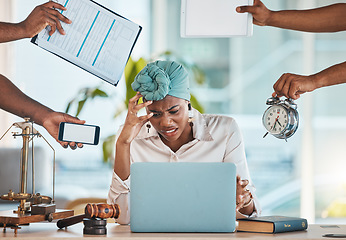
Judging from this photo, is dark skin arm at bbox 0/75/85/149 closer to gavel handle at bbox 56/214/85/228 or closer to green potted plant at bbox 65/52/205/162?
gavel handle at bbox 56/214/85/228

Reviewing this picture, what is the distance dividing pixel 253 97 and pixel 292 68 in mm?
489

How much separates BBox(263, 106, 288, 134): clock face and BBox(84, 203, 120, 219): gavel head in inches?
28.8

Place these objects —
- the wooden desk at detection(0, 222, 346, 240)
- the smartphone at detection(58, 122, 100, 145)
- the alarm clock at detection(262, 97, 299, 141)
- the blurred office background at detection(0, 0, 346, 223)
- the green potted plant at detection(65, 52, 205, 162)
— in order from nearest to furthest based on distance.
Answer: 1. the wooden desk at detection(0, 222, 346, 240)
2. the smartphone at detection(58, 122, 100, 145)
3. the alarm clock at detection(262, 97, 299, 141)
4. the green potted plant at detection(65, 52, 205, 162)
5. the blurred office background at detection(0, 0, 346, 223)

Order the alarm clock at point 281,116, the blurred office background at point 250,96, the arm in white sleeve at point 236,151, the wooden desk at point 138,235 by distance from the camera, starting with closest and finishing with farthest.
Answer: the wooden desk at point 138,235 → the alarm clock at point 281,116 → the arm in white sleeve at point 236,151 → the blurred office background at point 250,96

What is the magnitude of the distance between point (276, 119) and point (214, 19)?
19.7 inches

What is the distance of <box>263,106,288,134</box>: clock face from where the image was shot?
209 cm

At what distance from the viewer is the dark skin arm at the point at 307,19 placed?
2250 mm

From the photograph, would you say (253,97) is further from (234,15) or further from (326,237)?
(326,237)

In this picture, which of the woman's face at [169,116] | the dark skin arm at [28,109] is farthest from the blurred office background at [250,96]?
the woman's face at [169,116]

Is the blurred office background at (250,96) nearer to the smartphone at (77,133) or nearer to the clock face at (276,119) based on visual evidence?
the clock face at (276,119)

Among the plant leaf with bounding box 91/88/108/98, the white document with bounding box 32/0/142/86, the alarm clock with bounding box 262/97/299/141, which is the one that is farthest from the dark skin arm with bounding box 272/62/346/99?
the plant leaf with bounding box 91/88/108/98

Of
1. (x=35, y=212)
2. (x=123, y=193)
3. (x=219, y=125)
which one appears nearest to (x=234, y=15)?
(x=219, y=125)

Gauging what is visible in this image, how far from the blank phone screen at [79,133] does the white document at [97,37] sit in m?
0.40

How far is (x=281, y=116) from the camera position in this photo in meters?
2.10
